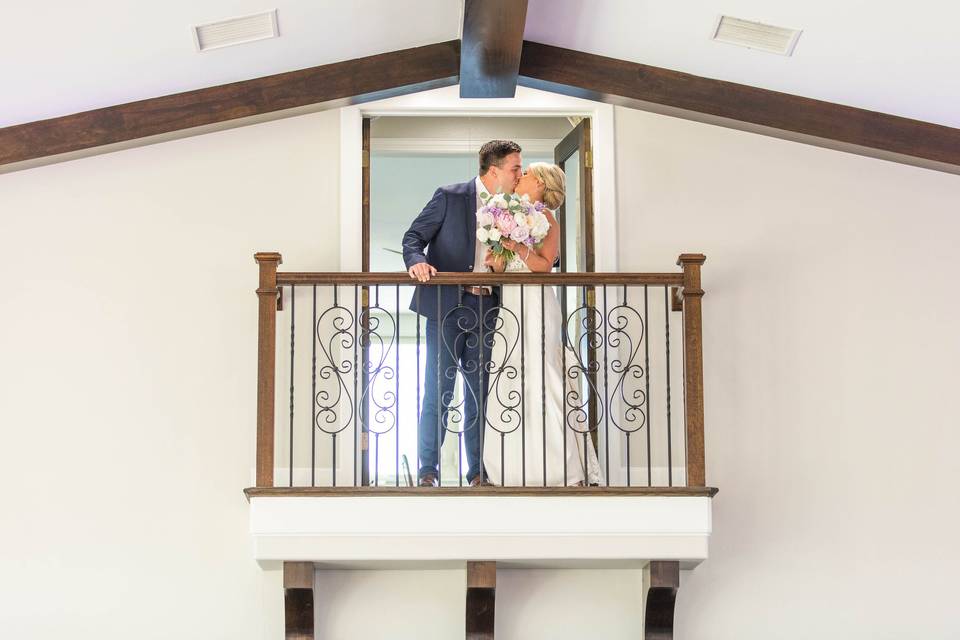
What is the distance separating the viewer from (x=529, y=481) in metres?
5.95

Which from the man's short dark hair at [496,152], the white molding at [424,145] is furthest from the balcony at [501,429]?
the white molding at [424,145]

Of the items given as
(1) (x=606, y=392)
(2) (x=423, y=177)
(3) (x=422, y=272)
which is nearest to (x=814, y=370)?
(1) (x=606, y=392)

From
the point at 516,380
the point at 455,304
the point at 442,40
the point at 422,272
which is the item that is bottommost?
the point at 516,380

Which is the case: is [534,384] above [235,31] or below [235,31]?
below

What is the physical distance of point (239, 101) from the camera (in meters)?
6.49

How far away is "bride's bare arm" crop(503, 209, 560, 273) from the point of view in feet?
19.9

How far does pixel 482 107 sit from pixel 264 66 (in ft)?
3.81

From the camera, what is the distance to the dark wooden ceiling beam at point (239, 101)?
6301 mm

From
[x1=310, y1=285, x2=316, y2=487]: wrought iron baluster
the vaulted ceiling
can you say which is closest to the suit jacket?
[x1=310, y1=285, x2=316, y2=487]: wrought iron baluster

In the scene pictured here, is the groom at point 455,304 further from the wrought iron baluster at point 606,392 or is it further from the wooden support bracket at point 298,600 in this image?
the wooden support bracket at point 298,600

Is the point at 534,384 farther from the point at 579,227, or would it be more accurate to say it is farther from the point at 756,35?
the point at 756,35

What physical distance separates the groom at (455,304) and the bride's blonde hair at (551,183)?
135 millimetres

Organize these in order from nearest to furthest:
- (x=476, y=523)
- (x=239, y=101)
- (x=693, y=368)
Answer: (x=476, y=523) → (x=693, y=368) → (x=239, y=101)

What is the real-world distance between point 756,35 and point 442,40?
160 cm
